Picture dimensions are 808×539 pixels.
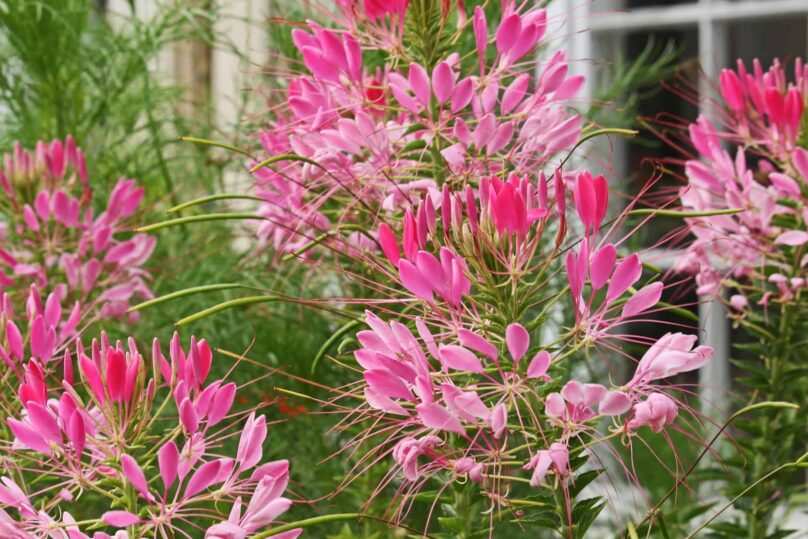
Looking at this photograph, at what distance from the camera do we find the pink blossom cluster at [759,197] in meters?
0.74

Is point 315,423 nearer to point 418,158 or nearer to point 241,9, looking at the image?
point 418,158

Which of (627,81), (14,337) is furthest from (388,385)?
(627,81)

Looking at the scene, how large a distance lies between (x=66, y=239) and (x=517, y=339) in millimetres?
597

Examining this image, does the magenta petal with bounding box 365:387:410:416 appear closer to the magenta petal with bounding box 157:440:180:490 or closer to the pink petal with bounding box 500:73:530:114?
the magenta petal with bounding box 157:440:180:490

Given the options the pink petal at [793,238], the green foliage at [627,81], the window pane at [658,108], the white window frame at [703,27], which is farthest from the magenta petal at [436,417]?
the window pane at [658,108]

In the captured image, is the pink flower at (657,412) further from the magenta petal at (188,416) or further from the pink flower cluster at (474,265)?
the magenta petal at (188,416)

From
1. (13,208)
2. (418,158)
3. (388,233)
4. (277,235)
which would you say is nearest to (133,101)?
(13,208)

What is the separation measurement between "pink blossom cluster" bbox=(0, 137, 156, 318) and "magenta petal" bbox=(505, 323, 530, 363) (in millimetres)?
488

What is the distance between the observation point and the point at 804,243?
0.74m

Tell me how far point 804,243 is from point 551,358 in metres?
0.32

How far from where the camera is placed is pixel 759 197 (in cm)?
74

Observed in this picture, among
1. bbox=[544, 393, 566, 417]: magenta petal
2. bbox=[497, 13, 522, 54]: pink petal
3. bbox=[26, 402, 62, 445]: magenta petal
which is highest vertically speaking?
bbox=[497, 13, 522, 54]: pink petal

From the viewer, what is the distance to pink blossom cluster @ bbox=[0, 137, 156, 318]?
2.98 ft

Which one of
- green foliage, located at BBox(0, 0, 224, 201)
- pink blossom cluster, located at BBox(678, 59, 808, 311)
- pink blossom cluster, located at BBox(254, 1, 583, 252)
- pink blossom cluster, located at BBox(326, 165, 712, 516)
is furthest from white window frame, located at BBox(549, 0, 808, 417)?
pink blossom cluster, located at BBox(326, 165, 712, 516)
